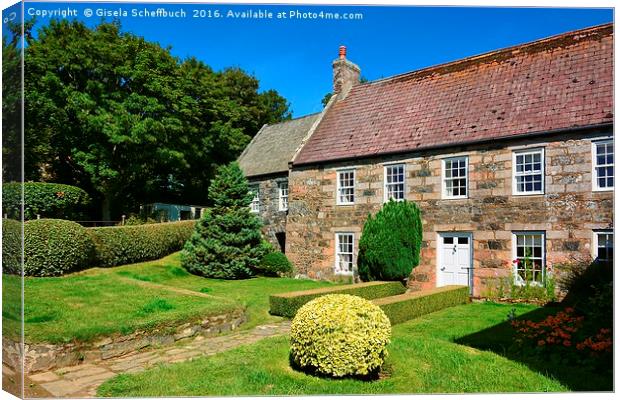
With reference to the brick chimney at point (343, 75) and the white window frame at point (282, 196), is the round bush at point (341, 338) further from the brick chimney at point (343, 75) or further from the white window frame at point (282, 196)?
the brick chimney at point (343, 75)

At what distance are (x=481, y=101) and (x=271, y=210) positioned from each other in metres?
10.8

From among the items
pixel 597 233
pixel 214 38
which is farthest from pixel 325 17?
pixel 597 233

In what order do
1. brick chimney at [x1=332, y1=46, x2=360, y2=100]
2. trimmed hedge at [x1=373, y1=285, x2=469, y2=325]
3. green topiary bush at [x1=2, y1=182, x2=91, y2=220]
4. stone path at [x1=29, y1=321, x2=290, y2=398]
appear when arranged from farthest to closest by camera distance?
1. brick chimney at [x1=332, y1=46, x2=360, y2=100]
2. trimmed hedge at [x1=373, y1=285, x2=469, y2=325]
3. green topiary bush at [x1=2, y1=182, x2=91, y2=220]
4. stone path at [x1=29, y1=321, x2=290, y2=398]

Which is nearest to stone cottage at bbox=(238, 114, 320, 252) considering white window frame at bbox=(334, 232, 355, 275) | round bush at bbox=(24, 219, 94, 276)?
white window frame at bbox=(334, 232, 355, 275)

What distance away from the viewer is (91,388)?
6902mm

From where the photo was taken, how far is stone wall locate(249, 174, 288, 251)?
22.6 meters

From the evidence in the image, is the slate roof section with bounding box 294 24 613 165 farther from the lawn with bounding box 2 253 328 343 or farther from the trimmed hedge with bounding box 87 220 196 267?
the lawn with bounding box 2 253 328 343

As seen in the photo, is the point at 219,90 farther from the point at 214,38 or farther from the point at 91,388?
the point at 91,388

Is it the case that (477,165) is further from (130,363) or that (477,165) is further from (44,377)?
(44,377)

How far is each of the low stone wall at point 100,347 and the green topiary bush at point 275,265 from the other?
9.26 m

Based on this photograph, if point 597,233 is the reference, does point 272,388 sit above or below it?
below

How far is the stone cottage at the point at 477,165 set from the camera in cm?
1372

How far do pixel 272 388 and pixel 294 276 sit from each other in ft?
45.3

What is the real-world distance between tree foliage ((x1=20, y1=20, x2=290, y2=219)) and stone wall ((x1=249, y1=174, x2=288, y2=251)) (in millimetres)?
4433
